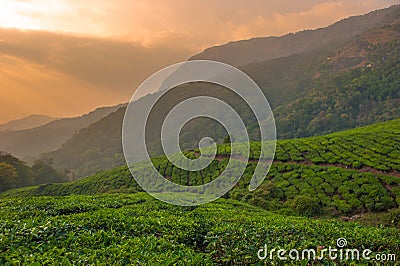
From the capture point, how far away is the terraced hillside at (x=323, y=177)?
24.2 m

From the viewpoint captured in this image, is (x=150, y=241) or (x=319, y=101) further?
(x=319, y=101)

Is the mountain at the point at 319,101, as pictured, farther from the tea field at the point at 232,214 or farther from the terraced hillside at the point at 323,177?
the tea field at the point at 232,214

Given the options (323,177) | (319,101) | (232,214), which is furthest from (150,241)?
(319,101)

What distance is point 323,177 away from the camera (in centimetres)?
2966

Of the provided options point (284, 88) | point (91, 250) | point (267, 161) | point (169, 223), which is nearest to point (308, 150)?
point (267, 161)

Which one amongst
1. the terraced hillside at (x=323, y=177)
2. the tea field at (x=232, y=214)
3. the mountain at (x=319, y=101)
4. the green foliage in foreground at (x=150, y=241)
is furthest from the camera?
the mountain at (x=319, y=101)

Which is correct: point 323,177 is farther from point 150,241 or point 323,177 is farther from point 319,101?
point 319,101

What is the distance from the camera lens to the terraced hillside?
2420 cm

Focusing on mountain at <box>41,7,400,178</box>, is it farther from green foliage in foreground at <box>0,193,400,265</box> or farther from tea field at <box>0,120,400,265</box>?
green foliage in foreground at <box>0,193,400,265</box>

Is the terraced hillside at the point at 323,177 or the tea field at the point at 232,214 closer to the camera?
the tea field at the point at 232,214

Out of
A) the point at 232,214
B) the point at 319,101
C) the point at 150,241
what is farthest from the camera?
the point at 319,101

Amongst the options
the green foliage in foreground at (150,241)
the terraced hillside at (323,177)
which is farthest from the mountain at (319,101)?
the green foliage in foreground at (150,241)

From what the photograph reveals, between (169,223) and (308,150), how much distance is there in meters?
30.2

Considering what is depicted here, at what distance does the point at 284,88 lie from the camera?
18138 cm
